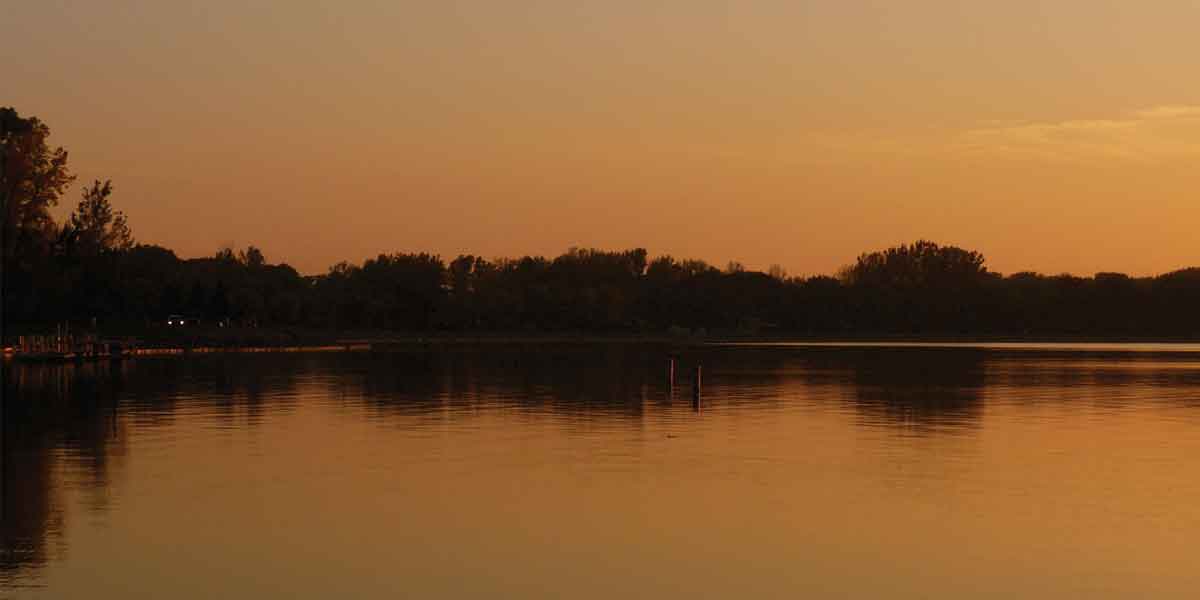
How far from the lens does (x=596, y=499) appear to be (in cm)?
2464

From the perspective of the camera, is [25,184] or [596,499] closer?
[596,499]

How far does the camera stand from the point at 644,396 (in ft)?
181

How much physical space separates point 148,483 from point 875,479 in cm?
1395

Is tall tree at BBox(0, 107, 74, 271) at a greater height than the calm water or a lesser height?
greater

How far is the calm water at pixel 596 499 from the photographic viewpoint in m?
17.8

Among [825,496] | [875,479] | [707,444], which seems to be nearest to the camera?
[825,496]

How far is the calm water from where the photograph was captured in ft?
58.5

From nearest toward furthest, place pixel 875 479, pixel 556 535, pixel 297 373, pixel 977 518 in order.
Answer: pixel 556 535
pixel 977 518
pixel 875 479
pixel 297 373

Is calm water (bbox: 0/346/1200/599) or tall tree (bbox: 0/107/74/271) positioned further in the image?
tall tree (bbox: 0/107/74/271)

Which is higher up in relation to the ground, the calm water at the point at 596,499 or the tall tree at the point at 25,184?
the tall tree at the point at 25,184

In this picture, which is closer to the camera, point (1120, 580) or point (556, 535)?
point (1120, 580)

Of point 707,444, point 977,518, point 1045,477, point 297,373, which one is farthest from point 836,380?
point 977,518

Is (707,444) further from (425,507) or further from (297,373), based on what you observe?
(297,373)

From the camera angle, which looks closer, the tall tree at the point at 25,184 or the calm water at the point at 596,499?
the calm water at the point at 596,499
